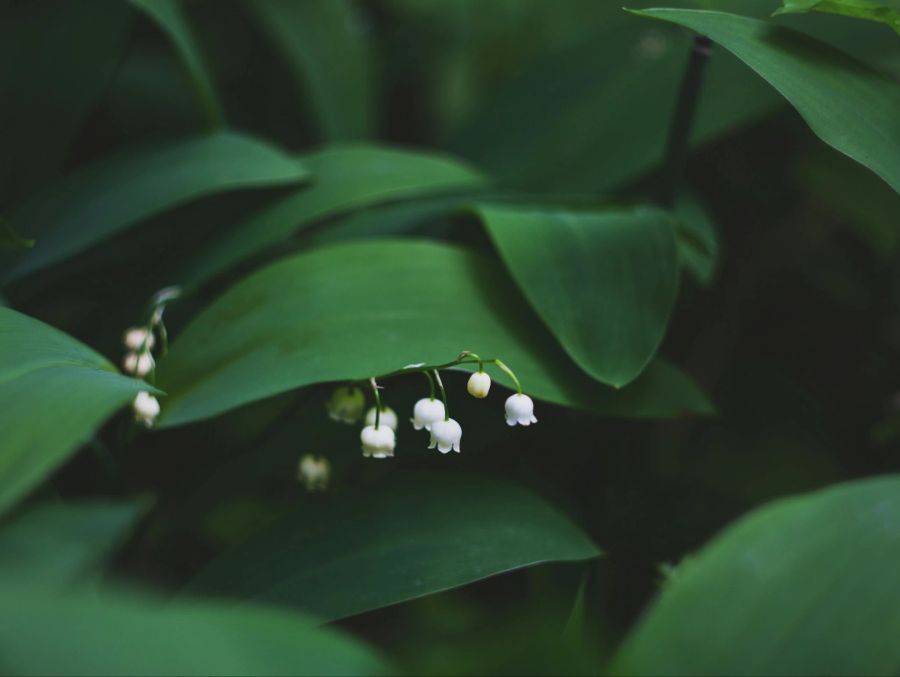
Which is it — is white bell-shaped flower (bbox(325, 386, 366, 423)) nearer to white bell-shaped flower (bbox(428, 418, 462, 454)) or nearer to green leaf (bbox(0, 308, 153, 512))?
white bell-shaped flower (bbox(428, 418, 462, 454))

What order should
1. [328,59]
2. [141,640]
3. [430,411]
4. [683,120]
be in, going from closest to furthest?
[141,640] → [430,411] → [683,120] → [328,59]

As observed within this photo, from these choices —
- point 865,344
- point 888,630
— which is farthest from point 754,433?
point 888,630

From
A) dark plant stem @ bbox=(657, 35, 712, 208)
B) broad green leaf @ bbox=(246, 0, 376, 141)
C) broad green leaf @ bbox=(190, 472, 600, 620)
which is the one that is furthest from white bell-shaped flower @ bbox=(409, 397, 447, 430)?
broad green leaf @ bbox=(246, 0, 376, 141)

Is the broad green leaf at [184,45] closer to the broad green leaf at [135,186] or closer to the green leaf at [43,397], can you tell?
the broad green leaf at [135,186]

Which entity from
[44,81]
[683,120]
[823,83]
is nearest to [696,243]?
[683,120]

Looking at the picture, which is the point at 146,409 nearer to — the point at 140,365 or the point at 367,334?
the point at 140,365

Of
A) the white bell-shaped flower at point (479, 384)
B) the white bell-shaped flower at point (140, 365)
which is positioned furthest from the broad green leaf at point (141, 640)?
the white bell-shaped flower at point (140, 365)

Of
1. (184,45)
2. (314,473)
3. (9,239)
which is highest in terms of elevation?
(184,45)
